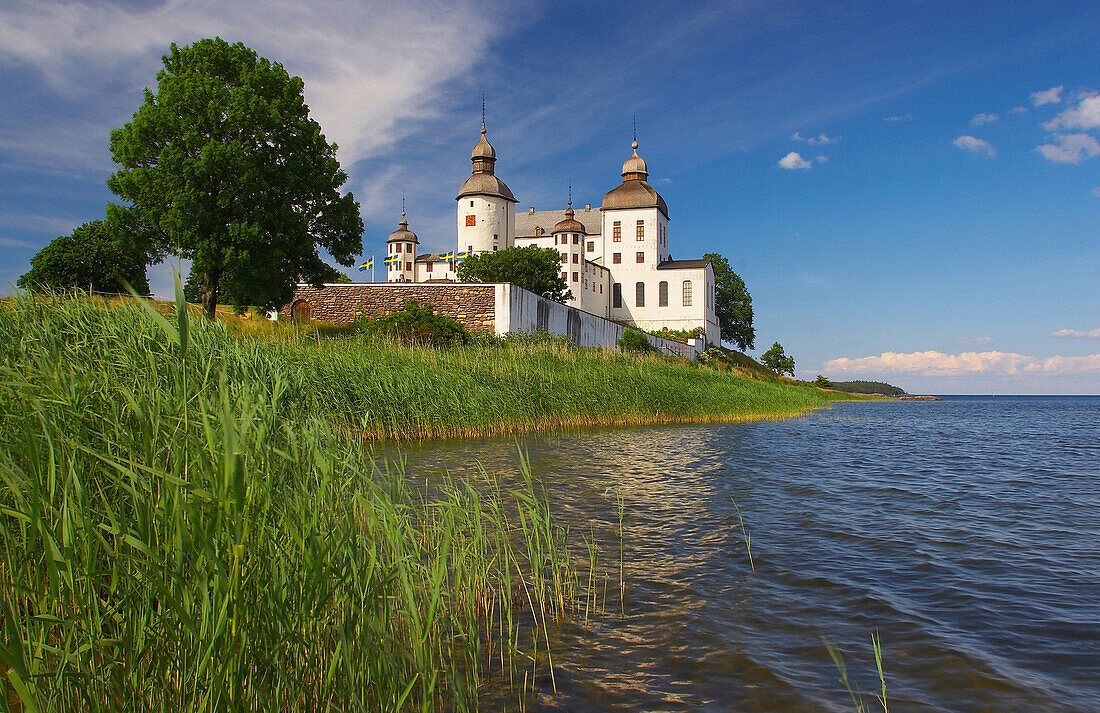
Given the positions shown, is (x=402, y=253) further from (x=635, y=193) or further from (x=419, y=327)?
(x=419, y=327)

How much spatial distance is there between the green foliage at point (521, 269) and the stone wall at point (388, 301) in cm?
2064

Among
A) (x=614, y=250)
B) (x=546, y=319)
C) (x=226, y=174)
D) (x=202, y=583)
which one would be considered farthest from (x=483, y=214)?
(x=202, y=583)

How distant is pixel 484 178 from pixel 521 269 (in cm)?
1859

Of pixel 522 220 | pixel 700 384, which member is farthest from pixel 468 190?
pixel 700 384

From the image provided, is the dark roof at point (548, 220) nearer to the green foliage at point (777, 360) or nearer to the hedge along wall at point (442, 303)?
the green foliage at point (777, 360)

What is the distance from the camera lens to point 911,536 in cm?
636

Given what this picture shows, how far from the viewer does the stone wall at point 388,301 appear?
27672 millimetres

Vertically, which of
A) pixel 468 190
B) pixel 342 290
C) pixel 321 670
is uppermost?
pixel 468 190

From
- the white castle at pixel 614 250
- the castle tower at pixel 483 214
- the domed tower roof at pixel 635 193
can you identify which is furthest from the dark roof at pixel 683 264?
the castle tower at pixel 483 214

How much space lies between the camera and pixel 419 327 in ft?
72.1

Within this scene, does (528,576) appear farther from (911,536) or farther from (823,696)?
(911,536)

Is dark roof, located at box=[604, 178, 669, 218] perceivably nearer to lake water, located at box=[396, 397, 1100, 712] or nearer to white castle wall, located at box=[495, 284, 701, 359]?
white castle wall, located at box=[495, 284, 701, 359]

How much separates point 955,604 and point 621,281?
6651 cm

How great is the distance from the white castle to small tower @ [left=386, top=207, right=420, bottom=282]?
2.08m
